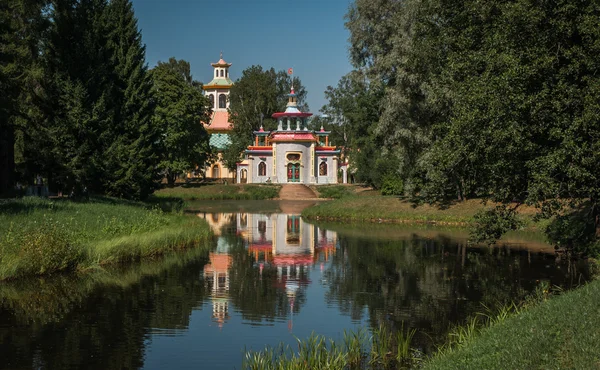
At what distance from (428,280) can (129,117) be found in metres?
23.7

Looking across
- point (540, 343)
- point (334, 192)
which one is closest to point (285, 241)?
point (540, 343)

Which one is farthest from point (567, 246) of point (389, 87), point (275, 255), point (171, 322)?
point (389, 87)

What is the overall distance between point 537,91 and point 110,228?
14.8m

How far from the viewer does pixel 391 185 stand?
5375 cm

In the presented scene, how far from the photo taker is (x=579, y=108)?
60.2ft

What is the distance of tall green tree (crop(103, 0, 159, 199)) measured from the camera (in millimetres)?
37094

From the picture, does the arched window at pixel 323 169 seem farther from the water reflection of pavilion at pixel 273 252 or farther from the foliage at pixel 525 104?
the foliage at pixel 525 104

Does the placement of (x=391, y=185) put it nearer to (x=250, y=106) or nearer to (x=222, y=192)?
Answer: (x=222, y=192)

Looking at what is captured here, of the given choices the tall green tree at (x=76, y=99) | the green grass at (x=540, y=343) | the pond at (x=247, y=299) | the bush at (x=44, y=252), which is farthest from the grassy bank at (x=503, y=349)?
the tall green tree at (x=76, y=99)

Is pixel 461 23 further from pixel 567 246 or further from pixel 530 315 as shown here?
pixel 530 315

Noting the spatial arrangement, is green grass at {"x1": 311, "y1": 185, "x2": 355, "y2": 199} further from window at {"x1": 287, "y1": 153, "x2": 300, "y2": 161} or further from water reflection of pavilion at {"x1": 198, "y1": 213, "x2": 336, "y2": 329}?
water reflection of pavilion at {"x1": 198, "y1": 213, "x2": 336, "y2": 329}

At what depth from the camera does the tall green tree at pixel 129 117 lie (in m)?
37.1

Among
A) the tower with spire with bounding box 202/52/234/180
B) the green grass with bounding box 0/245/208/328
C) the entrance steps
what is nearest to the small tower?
the tower with spire with bounding box 202/52/234/180

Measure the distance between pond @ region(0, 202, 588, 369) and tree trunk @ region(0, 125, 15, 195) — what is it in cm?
1384
